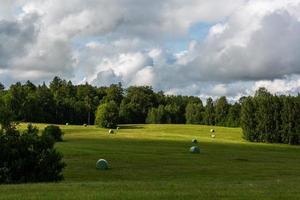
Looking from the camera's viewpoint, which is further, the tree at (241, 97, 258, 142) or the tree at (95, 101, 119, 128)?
the tree at (95, 101, 119, 128)

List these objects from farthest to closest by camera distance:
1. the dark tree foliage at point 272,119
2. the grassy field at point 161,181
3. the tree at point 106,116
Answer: the tree at point 106,116 < the dark tree foliage at point 272,119 < the grassy field at point 161,181

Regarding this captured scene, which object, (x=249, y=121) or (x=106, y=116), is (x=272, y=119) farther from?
(x=106, y=116)

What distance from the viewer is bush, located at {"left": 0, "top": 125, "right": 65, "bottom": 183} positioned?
2677 centimetres

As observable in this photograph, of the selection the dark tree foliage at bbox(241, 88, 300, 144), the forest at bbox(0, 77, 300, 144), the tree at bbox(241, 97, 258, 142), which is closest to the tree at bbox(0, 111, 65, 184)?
the forest at bbox(0, 77, 300, 144)

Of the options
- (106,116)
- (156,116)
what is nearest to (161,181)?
(106,116)

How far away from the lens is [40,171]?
89.4 feet

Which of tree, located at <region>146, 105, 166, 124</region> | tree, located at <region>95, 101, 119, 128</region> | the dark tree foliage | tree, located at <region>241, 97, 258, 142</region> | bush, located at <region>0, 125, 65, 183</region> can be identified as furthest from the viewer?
tree, located at <region>146, 105, 166, 124</region>

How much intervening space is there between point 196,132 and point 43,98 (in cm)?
7136

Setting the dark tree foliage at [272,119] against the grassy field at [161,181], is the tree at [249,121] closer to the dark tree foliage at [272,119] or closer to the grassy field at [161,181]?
the dark tree foliage at [272,119]

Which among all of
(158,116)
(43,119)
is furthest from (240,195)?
(158,116)

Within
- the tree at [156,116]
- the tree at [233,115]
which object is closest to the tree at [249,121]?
the tree at [233,115]

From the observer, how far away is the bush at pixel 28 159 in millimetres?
26766

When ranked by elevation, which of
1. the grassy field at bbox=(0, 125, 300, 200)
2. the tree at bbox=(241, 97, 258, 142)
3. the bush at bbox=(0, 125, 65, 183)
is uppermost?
the tree at bbox=(241, 97, 258, 142)

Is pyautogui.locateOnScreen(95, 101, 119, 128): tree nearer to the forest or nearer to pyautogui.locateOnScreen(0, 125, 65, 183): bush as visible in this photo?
the forest
